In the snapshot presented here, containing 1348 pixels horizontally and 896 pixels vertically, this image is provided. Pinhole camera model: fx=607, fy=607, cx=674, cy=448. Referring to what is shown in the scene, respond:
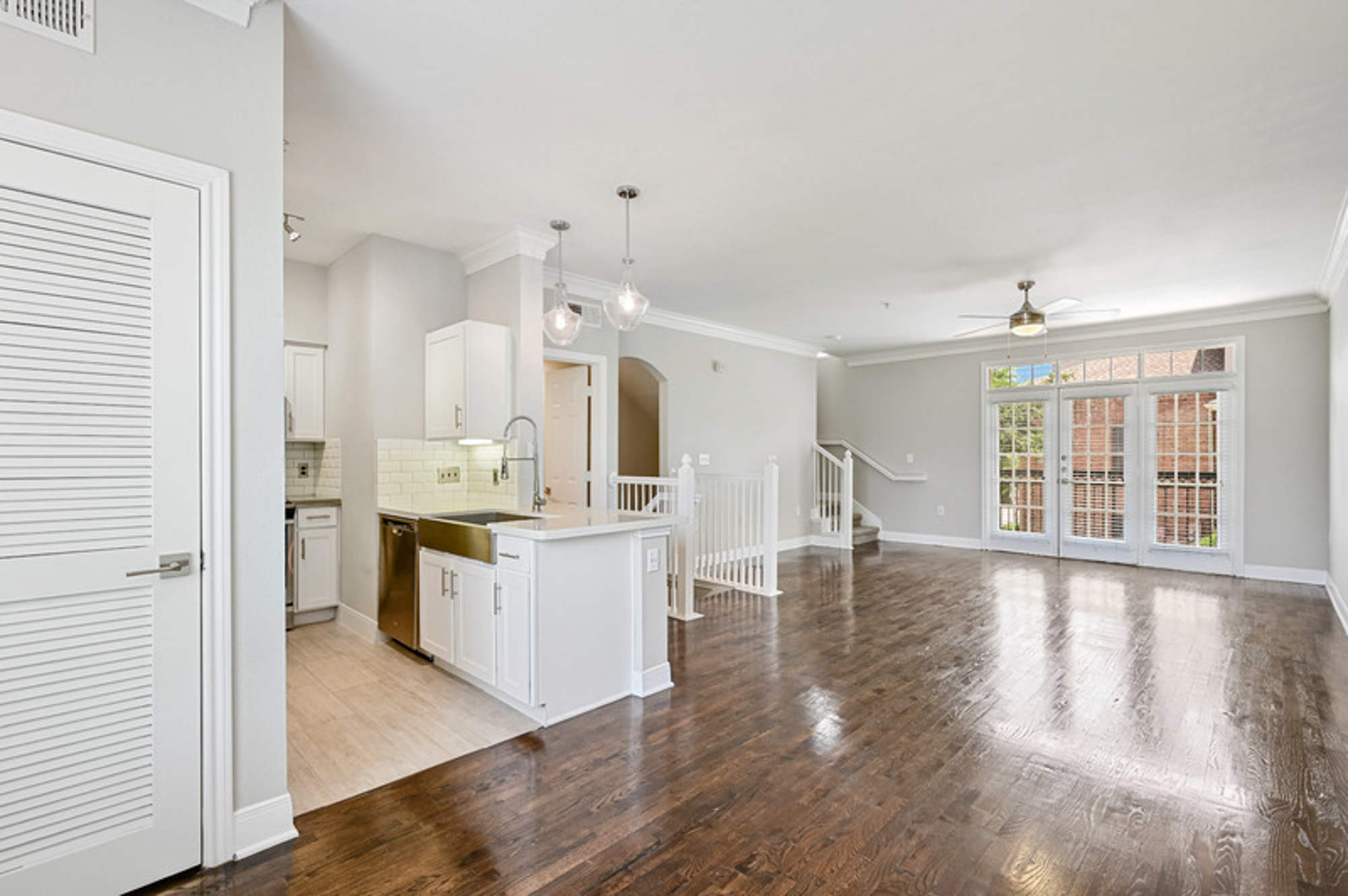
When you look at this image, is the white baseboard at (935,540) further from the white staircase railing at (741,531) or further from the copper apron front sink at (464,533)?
the copper apron front sink at (464,533)

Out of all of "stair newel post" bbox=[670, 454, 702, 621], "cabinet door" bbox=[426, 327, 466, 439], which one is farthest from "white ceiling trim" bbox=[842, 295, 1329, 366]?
"cabinet door" bbox=[426, 327, 466, 439]

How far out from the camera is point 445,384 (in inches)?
169

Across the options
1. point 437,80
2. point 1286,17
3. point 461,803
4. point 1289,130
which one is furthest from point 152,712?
point 1289,130

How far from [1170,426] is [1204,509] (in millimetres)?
943

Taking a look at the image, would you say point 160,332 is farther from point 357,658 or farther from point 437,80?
point 357,658

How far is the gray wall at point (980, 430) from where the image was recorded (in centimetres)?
593

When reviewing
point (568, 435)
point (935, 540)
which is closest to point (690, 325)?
point (568, 435)

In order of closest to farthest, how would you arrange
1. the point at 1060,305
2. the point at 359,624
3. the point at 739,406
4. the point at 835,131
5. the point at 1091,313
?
the point at 835,131 < the point at 359,624 < the point at 1060,305 < the point at 1091,313 < the point at 739,406

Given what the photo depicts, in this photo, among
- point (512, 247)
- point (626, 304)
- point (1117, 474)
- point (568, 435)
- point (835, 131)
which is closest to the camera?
point (835, 131)

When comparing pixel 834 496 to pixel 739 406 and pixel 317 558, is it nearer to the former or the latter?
pixel 739 406

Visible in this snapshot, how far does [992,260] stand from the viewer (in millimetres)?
4762

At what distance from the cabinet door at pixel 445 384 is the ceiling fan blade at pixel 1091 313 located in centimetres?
567

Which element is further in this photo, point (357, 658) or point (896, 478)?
point (896, 478)

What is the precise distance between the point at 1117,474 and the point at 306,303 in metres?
8.54
